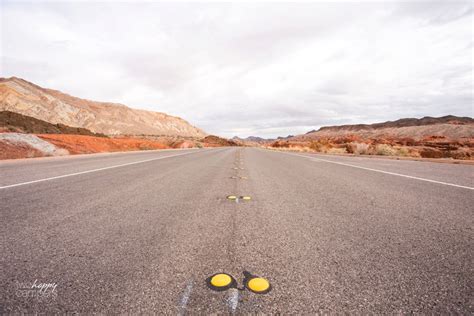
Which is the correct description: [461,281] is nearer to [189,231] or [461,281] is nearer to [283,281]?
[283,281]

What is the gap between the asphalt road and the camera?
1366mm

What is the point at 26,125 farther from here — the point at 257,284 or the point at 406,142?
the point at 406,142

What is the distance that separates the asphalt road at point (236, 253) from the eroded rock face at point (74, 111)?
62659mm

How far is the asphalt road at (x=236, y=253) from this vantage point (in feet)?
4.48

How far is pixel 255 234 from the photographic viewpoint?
2367 millimetres

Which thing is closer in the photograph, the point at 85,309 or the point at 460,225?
the point at 85,309

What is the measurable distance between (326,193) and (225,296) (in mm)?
3307

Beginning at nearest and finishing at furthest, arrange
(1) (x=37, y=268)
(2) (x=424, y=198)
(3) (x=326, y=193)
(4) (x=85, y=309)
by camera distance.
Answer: (4) (x=85, y=309) → (1) (x=37, y=268) → (2) (x=424, y=198) → (3) (x=326, y=193)

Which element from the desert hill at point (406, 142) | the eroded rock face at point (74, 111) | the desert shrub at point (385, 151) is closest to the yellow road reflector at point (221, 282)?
the desert hill at point (406, 142)

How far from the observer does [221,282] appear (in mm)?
1530

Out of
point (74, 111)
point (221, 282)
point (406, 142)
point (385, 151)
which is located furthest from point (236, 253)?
point (74, 111)

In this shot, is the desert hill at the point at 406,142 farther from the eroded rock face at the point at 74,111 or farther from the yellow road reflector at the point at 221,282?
the eroded rock face at the point at 74,111

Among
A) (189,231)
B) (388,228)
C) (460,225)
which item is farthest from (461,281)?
(189,231)

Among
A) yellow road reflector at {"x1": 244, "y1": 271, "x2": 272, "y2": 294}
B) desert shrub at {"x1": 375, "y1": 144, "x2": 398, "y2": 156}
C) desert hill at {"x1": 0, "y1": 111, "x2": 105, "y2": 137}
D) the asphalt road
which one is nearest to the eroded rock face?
desert hill at {"x1": 0, "y1": 111, "x2": 105, "y2": 137}
